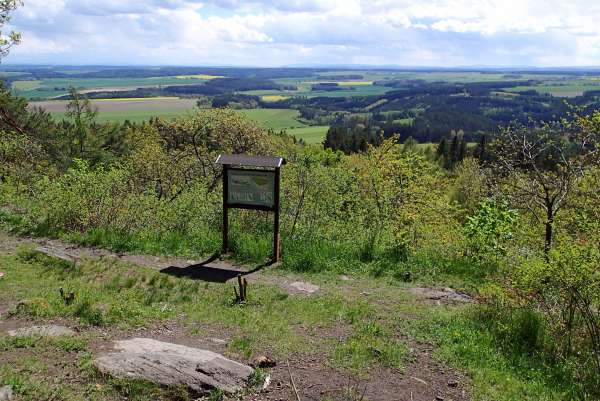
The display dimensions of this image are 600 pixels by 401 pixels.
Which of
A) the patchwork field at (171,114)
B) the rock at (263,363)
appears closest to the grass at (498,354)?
the rock at (263,363)

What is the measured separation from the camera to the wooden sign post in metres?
10.3

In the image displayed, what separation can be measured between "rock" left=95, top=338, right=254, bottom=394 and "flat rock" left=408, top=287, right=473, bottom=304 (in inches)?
169

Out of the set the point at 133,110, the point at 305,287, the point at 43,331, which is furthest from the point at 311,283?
the point at 133,110

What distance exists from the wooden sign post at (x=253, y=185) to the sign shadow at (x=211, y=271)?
2.53 ft

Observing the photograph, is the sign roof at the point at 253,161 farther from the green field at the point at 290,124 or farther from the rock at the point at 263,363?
the green field at the point at 290,124

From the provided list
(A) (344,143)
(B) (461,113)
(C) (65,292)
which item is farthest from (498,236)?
(B) (461,113)

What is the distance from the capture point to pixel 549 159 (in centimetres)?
1017

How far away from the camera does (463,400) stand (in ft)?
17.8

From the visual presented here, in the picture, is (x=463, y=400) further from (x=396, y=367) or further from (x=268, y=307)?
(x=268, y=307)

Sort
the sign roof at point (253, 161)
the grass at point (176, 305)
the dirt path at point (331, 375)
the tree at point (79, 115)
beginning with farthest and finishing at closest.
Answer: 1. the tree at point (79, 115)
2. the sign roof at point (253, 161)
3. the grass at point (176, 305)
4. the dirt path at point (331, 375)

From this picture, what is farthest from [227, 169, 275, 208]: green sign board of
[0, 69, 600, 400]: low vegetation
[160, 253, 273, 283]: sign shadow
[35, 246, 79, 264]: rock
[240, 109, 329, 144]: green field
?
[240, 109, 329, 144]: green field

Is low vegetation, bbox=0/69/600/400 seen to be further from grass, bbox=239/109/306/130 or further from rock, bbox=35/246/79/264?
grass, bbox=239/109/306/130

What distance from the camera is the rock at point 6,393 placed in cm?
466

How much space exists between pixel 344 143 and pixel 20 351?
3485 inches
